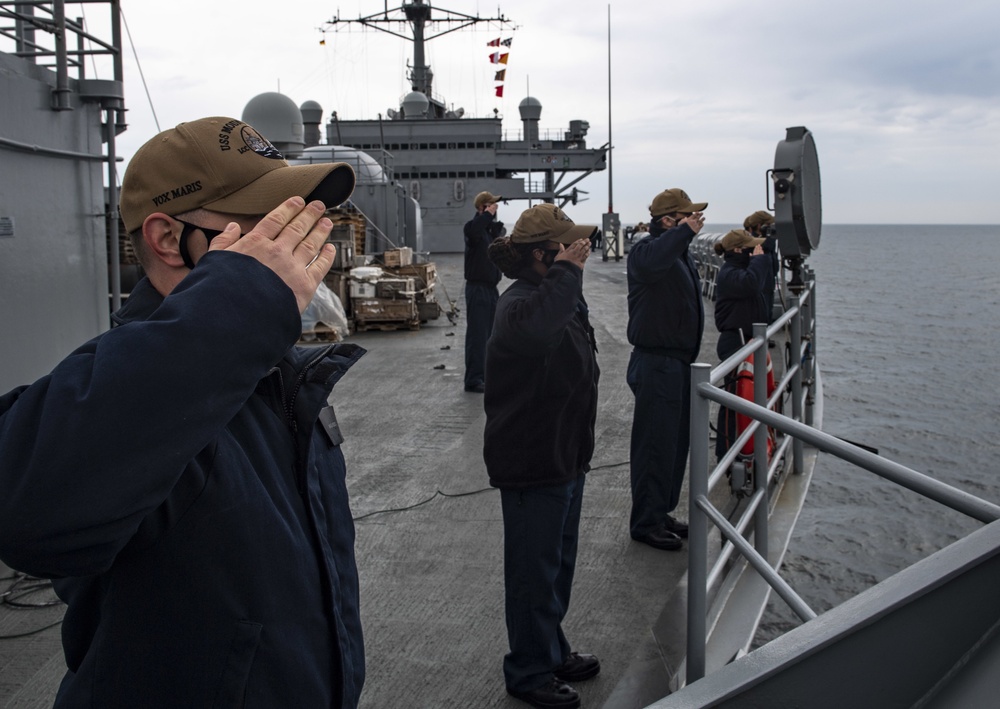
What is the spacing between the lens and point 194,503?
129 centimetres

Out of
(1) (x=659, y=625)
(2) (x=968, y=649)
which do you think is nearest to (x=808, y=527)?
(1) (x=659, y=625)

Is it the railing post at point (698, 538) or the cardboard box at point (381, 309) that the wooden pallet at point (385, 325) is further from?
the railing post at point (698, 538)

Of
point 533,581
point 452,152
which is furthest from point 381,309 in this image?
point 452,152

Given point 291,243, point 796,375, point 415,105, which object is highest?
point 415,105

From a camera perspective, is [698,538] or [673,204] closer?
[698,538]

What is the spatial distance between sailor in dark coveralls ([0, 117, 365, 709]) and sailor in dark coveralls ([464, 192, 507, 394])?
7.26m

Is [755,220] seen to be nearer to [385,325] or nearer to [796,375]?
[796,375]

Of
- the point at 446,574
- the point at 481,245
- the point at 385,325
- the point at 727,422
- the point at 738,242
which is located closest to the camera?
the point at 446,574

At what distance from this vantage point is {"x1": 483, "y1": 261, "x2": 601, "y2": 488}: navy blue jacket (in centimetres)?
340

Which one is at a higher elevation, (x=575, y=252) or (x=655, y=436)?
(x=575, y=252)

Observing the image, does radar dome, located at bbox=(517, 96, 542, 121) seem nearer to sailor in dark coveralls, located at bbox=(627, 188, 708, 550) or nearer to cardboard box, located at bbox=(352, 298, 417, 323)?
cardboard box, located at bbox=(352, 298, 417, 323)

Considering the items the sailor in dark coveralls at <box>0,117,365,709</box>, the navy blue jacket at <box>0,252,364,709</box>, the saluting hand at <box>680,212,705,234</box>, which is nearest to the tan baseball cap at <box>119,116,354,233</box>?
the sailor in dark coveralls at <box>0,117,365,709</box>

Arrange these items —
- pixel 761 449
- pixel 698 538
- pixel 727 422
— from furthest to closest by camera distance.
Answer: pixel 727 422 → pixel 761 449 → pixel 698 538

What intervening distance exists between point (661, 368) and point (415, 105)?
44.1 m
